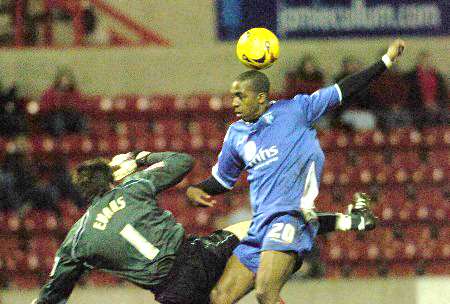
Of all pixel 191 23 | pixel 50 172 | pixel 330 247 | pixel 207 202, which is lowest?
pixel 330 247

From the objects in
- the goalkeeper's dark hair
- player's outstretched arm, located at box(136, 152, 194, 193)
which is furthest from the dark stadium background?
the goalkeeper's dark hair

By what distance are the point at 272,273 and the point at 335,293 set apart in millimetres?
3798

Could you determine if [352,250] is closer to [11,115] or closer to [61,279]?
[11,115]

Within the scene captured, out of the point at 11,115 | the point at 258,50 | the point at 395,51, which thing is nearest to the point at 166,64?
the point at 11,115

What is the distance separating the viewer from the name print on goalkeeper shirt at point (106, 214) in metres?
4.84

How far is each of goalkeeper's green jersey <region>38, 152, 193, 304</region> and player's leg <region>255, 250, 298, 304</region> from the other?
0.51m

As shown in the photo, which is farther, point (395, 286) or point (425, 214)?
point (425, 214)

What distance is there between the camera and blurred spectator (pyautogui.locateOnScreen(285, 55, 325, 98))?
1110 centimetres

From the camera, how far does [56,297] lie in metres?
4.90

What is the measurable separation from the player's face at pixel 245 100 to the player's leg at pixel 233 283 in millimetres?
860

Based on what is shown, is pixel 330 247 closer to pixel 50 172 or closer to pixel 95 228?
pixel 50 172

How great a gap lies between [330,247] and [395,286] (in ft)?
5.08

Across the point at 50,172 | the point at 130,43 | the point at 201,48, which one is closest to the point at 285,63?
the point at 201,48

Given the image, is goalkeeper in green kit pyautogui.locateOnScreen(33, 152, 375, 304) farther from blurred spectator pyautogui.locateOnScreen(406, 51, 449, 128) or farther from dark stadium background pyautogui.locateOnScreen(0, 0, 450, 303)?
blurred spectator pyautogui.locateOnScreen(406, 51, 449, 128)
